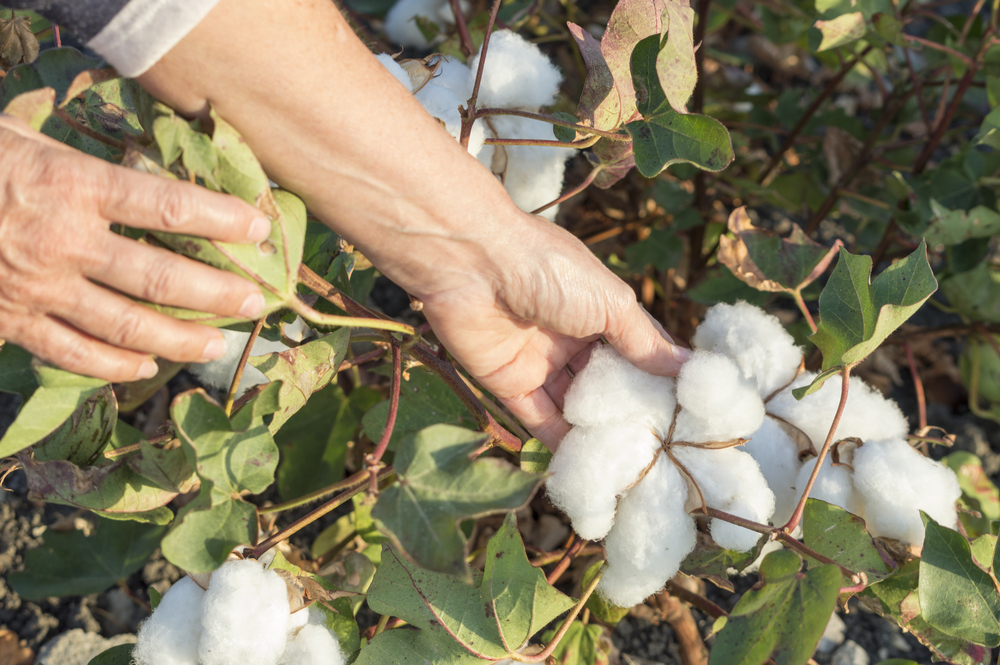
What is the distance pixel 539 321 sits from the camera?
3.42ft

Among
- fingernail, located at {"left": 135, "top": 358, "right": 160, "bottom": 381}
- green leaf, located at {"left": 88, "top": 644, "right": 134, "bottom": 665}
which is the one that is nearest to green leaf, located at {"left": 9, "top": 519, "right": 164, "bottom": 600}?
green leaf, located at {"left": 88, "top": 644, "right": 134, "bottom": 665}

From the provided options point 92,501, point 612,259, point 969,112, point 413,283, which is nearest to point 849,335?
point 413,283

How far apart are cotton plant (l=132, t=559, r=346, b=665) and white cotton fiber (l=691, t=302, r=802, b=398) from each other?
76cm

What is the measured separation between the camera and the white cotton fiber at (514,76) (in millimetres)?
1188

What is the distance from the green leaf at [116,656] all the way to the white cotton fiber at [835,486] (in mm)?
1005

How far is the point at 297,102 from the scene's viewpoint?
0.76m

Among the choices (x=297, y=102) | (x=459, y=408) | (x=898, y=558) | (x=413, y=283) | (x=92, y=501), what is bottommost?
(x=898, y=558)

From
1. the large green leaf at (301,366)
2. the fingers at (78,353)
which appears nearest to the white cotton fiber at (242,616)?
the large green leaf at (301,366)

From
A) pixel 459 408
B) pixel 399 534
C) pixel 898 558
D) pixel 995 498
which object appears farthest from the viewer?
pixel 995 498

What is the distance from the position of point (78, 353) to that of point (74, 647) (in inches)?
34.1

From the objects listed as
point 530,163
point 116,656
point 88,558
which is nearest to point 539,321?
point 530,163

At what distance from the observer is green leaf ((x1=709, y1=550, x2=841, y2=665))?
2.62 ft

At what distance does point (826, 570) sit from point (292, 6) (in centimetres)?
89

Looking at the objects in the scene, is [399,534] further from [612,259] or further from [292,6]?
[612,259]
